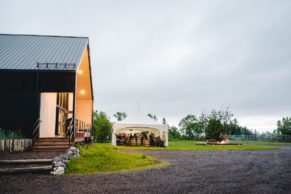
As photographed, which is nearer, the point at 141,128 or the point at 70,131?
the point at 70,131

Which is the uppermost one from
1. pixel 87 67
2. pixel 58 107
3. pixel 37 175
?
pixel 87 67

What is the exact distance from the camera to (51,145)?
12.1 metres

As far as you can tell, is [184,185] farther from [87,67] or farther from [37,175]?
[87,67]

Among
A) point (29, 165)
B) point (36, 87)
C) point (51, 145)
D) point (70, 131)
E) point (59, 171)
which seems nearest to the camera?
point (59, 171)

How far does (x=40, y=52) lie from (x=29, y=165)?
9664mm

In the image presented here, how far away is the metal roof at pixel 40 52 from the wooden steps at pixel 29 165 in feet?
20.3

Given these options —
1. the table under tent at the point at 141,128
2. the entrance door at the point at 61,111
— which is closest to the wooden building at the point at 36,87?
the entrance door at the point at 61,111

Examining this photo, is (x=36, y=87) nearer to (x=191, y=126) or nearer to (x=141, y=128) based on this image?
(x=141, y=128)

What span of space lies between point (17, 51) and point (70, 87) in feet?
16.3

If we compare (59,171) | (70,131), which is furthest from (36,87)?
A: (59,171)

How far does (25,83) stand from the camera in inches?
534

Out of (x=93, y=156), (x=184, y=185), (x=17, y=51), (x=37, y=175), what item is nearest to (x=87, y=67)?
(x=17, y=51)

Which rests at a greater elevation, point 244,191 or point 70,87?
point 70,87

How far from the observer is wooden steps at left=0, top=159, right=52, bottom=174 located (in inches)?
285
